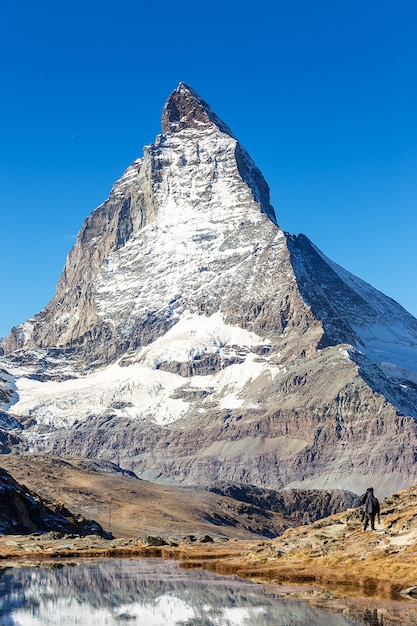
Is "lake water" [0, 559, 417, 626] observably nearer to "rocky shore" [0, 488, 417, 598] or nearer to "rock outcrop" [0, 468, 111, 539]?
"rocky shore" [0, 488, 417, 598]

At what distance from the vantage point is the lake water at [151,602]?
3041 cm

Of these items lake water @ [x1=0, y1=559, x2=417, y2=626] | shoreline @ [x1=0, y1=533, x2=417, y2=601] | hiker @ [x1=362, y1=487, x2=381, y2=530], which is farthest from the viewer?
hiker @ [x1=362, y1=487, x2=381, y2=530]

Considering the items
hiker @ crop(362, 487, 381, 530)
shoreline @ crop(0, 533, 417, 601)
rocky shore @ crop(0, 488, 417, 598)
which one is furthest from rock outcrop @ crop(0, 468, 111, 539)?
hiker @ crop(362, 487, 381, 530)

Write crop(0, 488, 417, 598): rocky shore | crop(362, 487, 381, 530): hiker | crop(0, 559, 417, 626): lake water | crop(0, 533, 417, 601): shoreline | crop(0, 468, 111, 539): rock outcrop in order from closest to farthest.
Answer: crop(0, 559, 417, 626): lake water < crop(0, 533, 417, 601): shoreline < crop(0, 488, 417, 598): rocky shore < crop(362, 487, 381, 530): hiker < crop(0, 468, 111, 539): rock outcrop

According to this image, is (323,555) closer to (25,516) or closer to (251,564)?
(251,564)

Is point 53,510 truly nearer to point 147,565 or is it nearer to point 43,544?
point 43,544

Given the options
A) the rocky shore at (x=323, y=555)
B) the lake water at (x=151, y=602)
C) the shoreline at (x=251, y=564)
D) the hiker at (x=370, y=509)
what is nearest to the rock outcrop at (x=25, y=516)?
the shoreline at (x=251, y=564)

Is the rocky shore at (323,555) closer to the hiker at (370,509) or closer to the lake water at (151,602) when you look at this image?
the hiker at (370,509)

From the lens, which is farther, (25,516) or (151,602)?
(25,516)

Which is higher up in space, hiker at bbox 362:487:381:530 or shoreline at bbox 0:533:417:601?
hiker at bbox 362:487:381:530

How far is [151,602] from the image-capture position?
115ft

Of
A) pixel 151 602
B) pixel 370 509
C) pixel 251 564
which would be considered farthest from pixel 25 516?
pixel 151 602

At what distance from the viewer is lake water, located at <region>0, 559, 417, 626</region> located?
3041 cm

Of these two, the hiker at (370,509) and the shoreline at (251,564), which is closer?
the shoreline at (251,564)
